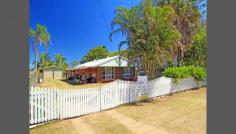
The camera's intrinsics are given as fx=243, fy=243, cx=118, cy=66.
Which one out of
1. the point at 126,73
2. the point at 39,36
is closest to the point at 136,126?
the point at 126,73

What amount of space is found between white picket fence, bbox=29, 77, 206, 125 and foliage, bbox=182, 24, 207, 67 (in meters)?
11.3

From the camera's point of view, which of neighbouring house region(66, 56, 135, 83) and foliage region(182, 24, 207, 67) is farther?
neighbouring house region(66, 56, 135, 83)

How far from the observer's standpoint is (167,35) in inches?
492

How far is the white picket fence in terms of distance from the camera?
22.0ft

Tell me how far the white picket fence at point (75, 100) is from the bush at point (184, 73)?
4652mm

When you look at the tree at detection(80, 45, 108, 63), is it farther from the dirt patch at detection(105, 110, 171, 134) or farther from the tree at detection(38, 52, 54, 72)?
the dirt patch at detection(105, 110, 171, 134)

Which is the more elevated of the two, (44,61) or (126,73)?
(44,61)

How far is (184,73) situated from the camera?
15.6 meters

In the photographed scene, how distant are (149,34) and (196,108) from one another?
4662mm

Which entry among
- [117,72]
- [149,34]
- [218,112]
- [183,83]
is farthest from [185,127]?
[117,72]

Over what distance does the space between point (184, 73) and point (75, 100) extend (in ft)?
31.9

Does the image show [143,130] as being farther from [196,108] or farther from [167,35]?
[167,35]

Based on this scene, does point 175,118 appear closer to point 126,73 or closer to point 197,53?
point 197,53

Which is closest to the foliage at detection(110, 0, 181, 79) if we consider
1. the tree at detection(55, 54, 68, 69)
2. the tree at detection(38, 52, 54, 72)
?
the tree at detection(38, 52, 54, 72)
